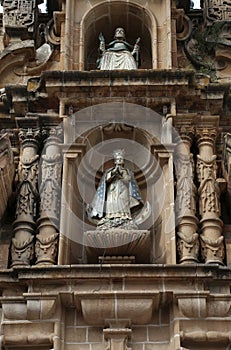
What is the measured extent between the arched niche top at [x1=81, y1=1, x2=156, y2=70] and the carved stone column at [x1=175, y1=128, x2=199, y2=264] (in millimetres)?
2296

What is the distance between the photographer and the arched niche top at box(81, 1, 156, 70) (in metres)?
14.1

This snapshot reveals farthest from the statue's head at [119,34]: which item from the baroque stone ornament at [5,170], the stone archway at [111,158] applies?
the baroque stone ornament at [5,170]

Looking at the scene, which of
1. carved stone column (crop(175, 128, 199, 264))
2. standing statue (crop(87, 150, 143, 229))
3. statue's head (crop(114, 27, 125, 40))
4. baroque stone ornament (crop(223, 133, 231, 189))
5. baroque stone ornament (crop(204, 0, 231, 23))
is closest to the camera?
carved stone column (crop(175, 128, 199, 264))

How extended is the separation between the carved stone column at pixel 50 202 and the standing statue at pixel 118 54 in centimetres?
151

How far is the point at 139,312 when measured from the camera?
10.7 meters

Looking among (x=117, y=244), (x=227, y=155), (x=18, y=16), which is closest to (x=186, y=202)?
(x=227, y=155)

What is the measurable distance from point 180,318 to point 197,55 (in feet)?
15.7

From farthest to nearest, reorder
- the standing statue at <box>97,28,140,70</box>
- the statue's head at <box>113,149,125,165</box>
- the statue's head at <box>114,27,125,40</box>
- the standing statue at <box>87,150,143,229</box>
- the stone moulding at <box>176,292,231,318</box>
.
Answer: the statue's head at <box>114,27,125,40</box>
the standing statue at <box>97,28,140,70</box>
the statue's head at <box>113,149,125,165</box>
the standing statue at <box>87,150,143,229</box>
the stone moulding at <box>176,292,231,318</box>

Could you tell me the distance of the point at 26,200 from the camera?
11.8 metres

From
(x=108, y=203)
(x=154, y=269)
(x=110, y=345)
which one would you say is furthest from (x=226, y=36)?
(x=110, y=345)

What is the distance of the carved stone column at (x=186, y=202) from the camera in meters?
11.3

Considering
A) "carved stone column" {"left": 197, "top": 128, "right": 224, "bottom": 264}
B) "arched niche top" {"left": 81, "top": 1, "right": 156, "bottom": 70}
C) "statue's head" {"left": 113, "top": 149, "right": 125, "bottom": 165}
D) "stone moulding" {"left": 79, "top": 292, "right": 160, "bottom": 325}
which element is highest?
"arched niche top" {"left": 81, "top": 1, "right": 156, "bottom": 70}

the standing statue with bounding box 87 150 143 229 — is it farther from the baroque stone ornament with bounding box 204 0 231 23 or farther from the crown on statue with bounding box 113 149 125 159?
the baroque stone ornament with bounding box 204 0 231 23

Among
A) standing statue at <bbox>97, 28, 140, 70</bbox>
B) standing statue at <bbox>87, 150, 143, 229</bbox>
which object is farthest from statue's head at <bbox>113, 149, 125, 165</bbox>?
standing statue at <bbox>97, 28, 140, 70</bbox>
